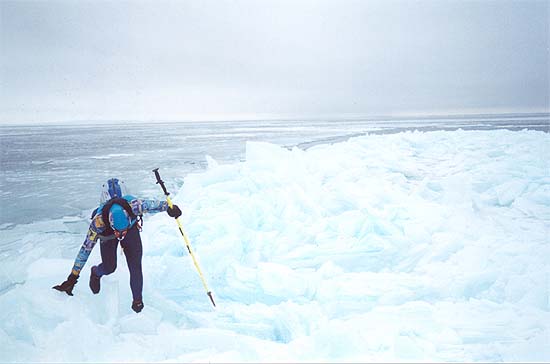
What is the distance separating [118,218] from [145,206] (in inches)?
12.0

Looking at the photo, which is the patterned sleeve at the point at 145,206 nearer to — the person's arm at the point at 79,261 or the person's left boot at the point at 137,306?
the person's arm at the point at 79,261

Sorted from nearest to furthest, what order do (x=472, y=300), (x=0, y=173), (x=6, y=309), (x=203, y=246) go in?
(x=6, y=309) → (x=472, y=300) → (x=203, y=246) → (x=0, y=173)

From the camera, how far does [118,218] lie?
293 cm

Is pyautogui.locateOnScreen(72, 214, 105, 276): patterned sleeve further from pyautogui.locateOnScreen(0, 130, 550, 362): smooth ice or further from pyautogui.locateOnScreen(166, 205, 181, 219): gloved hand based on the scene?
pyautogui.locateOnScreen(166, 205, 181, 219): gloved hand

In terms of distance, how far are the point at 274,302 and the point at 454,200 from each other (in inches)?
163

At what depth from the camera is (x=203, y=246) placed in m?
4.71

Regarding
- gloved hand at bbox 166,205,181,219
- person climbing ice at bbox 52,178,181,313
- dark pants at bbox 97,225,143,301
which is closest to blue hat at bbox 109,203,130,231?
person climbing ice at bbox 52,178,181,313

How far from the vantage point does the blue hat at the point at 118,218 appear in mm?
2928

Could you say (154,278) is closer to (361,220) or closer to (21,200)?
(361,220)

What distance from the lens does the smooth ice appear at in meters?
2.81

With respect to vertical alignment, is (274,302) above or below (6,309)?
below

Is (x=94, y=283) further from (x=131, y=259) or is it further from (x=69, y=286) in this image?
(x=131, y=259)

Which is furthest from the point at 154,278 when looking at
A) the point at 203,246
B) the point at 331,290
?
the point at 331,290

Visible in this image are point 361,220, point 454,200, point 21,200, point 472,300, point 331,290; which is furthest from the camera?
point 21,200
